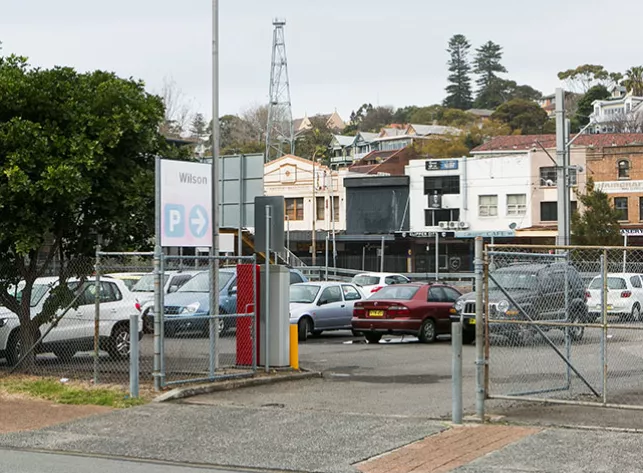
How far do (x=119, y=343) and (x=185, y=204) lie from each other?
3.67 m

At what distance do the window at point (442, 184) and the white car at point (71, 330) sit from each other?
185ft

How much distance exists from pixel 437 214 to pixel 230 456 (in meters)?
63.4

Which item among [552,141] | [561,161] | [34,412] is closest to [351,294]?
[561,161]

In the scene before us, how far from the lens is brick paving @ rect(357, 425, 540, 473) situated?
30.6 feet

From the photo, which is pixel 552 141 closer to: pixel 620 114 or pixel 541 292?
pixel 620 114

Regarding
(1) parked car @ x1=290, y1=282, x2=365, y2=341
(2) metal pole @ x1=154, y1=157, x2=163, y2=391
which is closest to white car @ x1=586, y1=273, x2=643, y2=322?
(2) metal pole @ x1=154, y1=157, x2=163, y2=391

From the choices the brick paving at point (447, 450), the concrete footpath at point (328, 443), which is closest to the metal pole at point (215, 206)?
the concrete footpath at point (328, 443)

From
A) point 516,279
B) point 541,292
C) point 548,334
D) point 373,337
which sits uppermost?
point 516,279

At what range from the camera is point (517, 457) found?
377 inches

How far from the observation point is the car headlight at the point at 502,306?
13.5 metres

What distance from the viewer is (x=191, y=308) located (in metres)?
18.0

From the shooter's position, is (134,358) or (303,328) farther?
(303,328)

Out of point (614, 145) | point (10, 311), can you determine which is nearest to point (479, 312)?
point (10, 311)

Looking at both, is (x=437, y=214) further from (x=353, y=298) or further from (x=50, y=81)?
(x=50, y=81)
